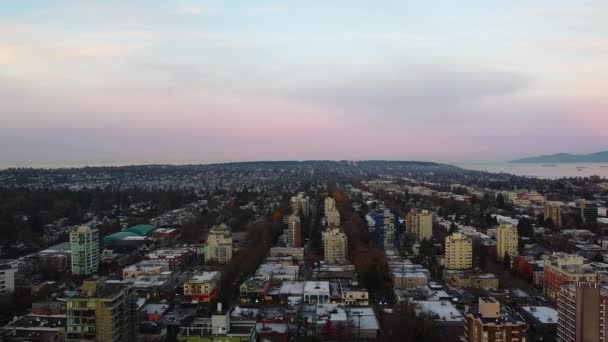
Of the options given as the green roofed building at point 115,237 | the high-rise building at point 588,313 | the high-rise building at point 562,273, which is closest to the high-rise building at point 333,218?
the green roofed building at point 115,237

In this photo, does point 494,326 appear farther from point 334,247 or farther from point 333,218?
point 333,218

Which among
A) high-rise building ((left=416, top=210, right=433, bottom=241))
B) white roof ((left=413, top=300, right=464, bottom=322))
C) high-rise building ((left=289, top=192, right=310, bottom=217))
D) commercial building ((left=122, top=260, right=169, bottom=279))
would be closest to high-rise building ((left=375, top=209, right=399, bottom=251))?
high-rise building ((left=416, top=210, right=433, bottom=241))

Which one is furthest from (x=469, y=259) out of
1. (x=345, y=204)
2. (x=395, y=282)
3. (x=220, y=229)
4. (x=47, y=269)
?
(x=345, y=204)

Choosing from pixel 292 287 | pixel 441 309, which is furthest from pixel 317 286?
pixel 441 309

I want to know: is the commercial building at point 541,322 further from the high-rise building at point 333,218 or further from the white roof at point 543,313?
the high-rise building at point 333,218

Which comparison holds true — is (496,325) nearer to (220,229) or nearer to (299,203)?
(220,229)

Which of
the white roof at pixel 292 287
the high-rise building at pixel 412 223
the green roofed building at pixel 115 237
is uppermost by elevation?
the high-rise building at pixel 412 223
